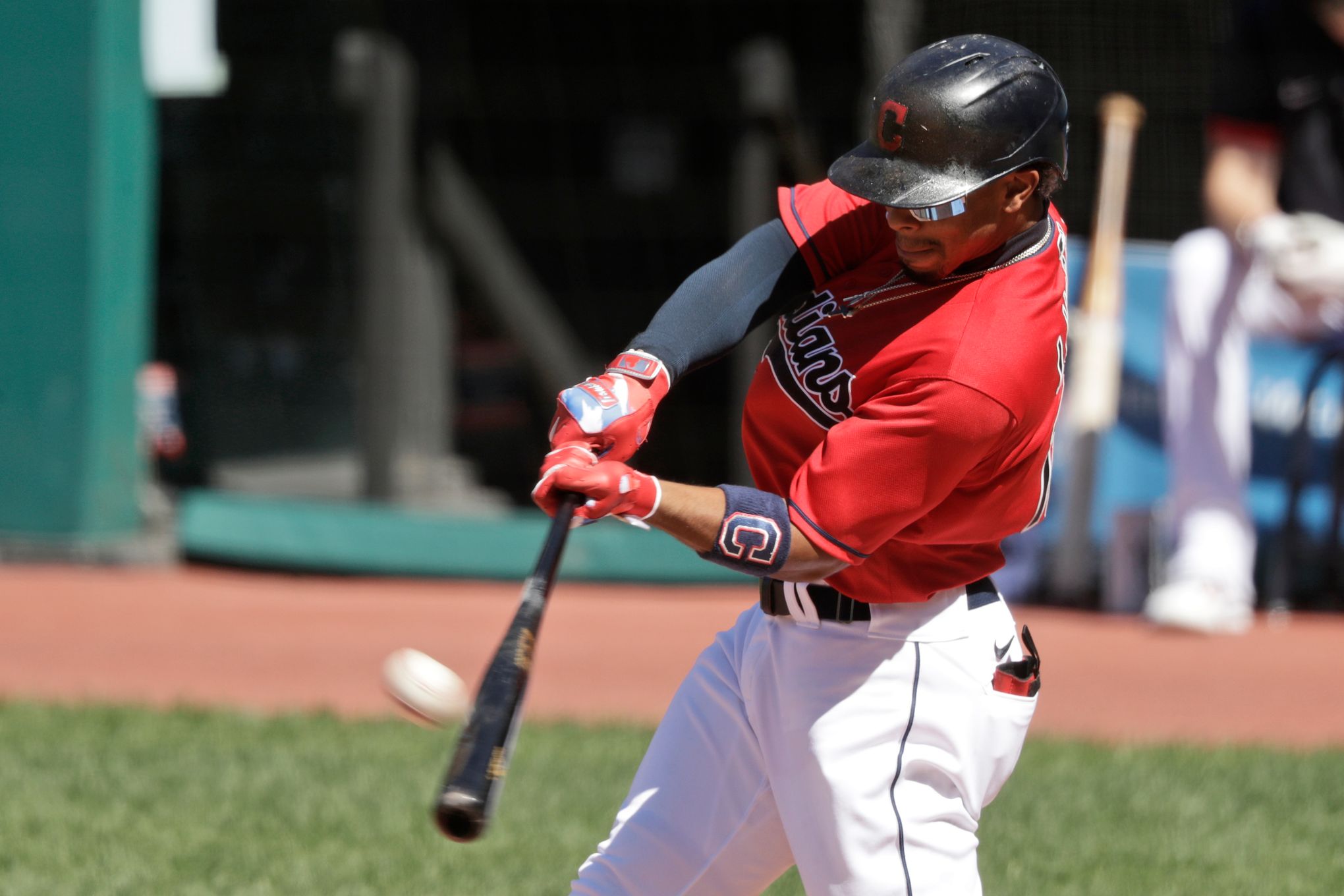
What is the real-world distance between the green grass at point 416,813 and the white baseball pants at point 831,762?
3.52ft

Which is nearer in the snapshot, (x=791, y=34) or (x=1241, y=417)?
(x=1241, y=417)

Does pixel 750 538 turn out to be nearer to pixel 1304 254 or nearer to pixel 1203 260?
pixel 1304 254

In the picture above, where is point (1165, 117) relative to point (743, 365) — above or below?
above

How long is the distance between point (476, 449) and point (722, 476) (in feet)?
4.27

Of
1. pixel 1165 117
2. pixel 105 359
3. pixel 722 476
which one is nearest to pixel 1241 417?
pixel 1165 117

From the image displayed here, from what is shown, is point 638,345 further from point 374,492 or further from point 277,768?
point 374,492

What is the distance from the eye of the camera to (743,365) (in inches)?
267

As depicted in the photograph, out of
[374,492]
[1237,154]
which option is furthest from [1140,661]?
[374,492]

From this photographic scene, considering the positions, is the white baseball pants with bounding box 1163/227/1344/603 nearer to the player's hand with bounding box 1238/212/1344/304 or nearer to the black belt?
the player's hand with bounding box 1238/212/1344/304

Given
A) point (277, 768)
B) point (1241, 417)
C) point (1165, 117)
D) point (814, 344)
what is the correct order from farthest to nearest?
point (1165, 117), point (1241, 417), point (277, 768), point (814, 344)

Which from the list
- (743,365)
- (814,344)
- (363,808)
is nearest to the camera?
(814,344)

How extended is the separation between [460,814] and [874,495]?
25.3 inches

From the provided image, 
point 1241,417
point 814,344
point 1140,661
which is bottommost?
point 1140,661

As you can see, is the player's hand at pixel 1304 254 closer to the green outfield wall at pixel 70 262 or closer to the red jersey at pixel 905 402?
the red jersey at pixel 905 402
